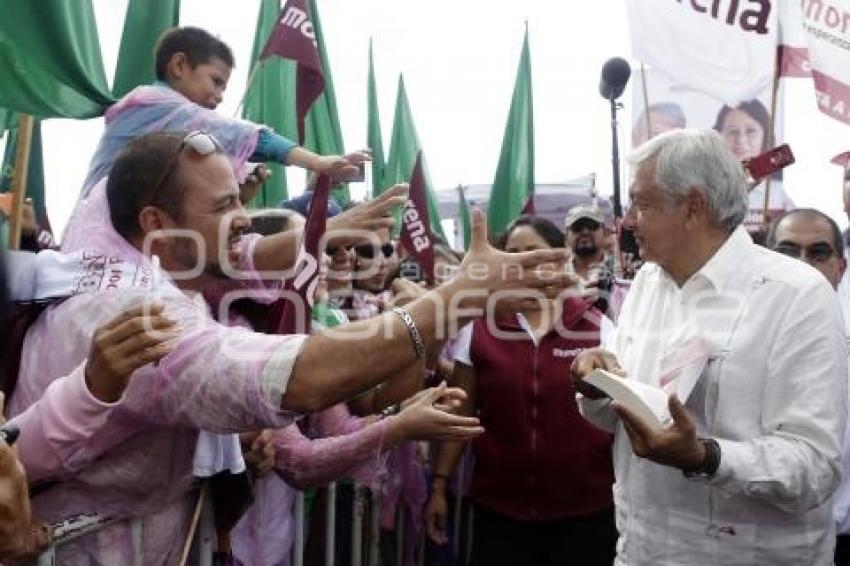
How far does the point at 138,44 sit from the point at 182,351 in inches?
121

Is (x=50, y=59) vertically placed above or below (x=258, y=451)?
above

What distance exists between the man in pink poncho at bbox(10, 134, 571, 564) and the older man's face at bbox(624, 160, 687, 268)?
0.75m

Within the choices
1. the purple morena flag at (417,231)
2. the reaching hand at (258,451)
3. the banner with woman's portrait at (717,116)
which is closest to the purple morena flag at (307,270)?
the reaching hand at (258,451)

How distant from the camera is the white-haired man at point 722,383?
2.14 meters

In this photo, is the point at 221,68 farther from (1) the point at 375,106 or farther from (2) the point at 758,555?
(1) the point at 375,106

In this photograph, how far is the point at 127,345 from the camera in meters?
1.58

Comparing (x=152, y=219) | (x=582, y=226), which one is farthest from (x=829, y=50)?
(x=152, y=219)

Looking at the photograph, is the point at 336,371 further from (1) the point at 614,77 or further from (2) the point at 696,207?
(1) the point at 614,77

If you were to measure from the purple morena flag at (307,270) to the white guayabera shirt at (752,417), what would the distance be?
92 centimetres

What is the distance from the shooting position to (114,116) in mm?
3441

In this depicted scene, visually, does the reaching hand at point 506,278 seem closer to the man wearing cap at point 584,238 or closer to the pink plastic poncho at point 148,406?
the pink plastic poncho at point 148,406

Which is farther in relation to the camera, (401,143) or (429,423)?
(401,143)

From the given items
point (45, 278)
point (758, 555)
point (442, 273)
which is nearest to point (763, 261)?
point (758, 555)

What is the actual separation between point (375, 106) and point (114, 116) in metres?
7.46
